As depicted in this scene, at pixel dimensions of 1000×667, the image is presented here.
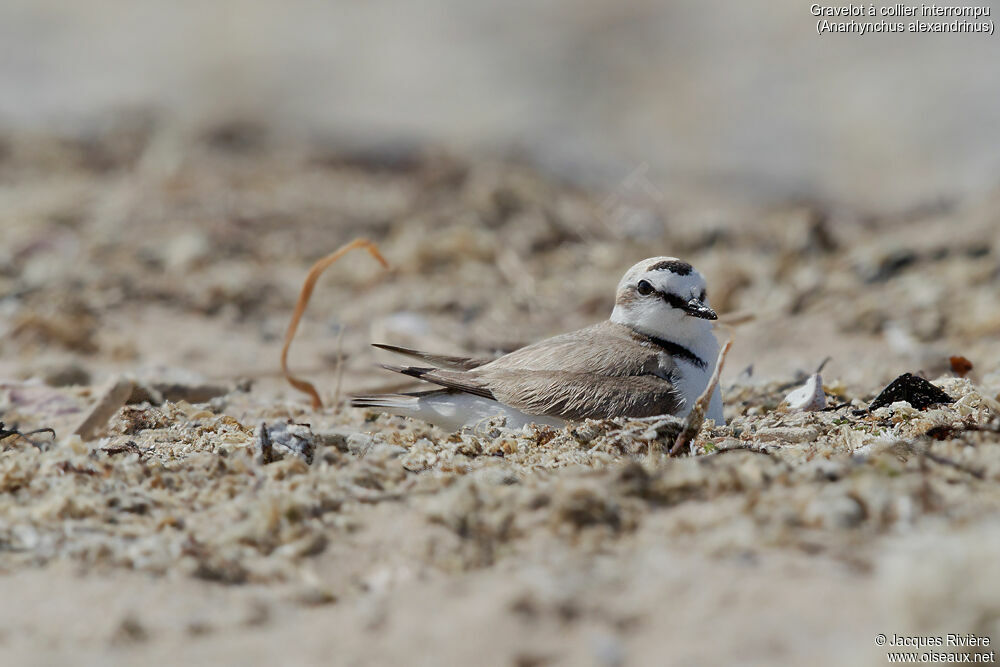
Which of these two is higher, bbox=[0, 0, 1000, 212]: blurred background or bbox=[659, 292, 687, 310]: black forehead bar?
bbox=[0, 0, 1000, 212]: blurred background

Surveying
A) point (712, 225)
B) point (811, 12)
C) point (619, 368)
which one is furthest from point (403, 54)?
point (619, 368)

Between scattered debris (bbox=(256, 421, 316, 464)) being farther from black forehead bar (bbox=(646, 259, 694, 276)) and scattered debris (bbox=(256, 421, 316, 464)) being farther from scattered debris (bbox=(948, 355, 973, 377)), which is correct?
scattered debris (bbox=(948, 355, 973, 377))

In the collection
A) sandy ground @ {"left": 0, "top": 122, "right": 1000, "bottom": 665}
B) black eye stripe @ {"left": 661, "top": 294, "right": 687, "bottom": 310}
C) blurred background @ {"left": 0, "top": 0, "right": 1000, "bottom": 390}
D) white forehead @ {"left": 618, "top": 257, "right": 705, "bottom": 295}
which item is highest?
blurred background @ {"left": 0, "top": 0, "right": 1000, "bottom": 390}

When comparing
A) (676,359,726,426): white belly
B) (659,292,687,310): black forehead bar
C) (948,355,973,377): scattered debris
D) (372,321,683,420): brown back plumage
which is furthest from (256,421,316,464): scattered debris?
(948,355,973,377): scattered debris

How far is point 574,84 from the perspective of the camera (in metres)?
12.4

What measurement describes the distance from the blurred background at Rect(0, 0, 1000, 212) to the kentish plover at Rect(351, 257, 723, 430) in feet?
20.2

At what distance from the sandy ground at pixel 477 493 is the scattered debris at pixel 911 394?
8cm

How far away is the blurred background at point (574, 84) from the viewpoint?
34.6 feet

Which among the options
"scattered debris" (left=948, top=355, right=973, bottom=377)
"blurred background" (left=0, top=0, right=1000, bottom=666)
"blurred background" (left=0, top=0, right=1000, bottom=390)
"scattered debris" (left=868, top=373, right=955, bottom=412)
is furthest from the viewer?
"blurred background" (left=0, top=0, right=1000, bottom=390)

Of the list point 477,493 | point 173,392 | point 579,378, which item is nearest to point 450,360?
point 579,378

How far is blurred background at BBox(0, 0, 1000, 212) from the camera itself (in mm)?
10547

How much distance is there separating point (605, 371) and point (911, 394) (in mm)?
1137

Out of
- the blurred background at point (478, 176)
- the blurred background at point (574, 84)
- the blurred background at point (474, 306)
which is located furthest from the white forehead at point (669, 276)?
the blurred background at point (574, 84)

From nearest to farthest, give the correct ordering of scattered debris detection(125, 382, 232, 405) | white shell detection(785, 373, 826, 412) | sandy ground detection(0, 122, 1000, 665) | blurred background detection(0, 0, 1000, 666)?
sandy ground detection(0, 122, 1000, 665) < blurred background detection(0, 0, 1000, 666) < white shell detection(785, 373, 826, 412) < scattered debris detection(125, 382, 232, 405)
